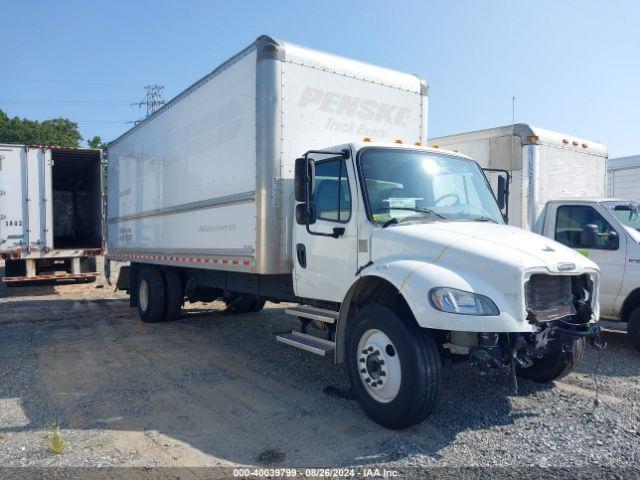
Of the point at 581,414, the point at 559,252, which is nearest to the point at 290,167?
the point at 559,252

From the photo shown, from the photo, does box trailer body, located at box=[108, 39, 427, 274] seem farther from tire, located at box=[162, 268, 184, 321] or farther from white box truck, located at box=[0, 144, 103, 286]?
white box truck, located at box=[0, 144, 103, 286]

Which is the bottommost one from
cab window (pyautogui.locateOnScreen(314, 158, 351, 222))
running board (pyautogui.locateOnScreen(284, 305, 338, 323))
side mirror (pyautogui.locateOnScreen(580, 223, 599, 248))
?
running board (pyautogui.locateOnScreen(284, 305, 338, 323))

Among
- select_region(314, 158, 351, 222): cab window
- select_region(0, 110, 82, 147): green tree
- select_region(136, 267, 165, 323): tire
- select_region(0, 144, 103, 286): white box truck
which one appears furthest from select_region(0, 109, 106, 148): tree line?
select_region(314, 158, 351, 222): cab window

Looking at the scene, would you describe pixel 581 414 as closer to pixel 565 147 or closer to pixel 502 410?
pixel 502 410

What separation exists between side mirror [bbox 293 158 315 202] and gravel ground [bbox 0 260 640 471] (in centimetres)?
202

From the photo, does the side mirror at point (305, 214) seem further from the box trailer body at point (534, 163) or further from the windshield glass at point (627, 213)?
the windshield glass at point (627, 213)

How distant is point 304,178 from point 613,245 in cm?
455

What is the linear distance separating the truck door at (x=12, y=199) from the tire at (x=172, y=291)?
19.8 ft

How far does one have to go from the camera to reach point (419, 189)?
5184 millimetres

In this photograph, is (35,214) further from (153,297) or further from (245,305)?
(245,305)

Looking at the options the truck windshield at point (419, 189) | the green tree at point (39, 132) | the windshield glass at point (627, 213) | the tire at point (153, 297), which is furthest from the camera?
the green tree at point (39, 132)

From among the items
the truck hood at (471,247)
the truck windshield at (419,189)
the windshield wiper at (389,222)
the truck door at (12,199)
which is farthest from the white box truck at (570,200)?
the truck door at (12,199)

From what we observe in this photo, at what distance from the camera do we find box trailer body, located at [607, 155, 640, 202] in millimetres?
11992

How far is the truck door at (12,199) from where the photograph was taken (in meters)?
13.2
